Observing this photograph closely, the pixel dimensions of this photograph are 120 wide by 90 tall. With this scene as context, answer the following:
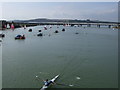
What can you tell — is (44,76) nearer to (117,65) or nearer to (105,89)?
(105,89)

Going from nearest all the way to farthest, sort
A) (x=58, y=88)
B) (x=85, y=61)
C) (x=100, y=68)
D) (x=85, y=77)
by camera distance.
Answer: (x=58, y=88), (x=85, y=77), (x=100, y=68), (x=85, y=61)

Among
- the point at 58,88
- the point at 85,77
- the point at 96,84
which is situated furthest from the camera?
the point at 85,77

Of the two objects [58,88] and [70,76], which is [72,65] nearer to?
[70,76]

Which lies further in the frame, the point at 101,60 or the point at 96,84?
the point at 101,60

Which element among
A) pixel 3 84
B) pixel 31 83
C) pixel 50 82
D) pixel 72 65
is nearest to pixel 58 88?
pixel 50 82

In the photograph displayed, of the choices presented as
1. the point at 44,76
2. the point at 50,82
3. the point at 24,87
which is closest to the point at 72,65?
the point at 44,76

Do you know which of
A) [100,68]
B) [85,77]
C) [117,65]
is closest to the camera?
[85,77]

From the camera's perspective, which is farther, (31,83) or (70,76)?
(70,76)

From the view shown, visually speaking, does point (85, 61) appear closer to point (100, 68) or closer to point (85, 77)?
point (100, 68)

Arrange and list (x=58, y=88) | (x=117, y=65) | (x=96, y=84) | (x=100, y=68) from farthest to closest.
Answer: (x=117, y=65), (x=100, y=68), (x=96, y=84), (x=58, y=88)
